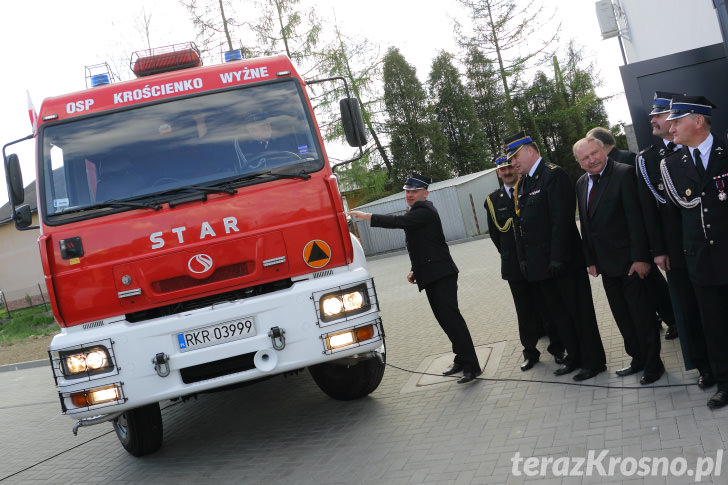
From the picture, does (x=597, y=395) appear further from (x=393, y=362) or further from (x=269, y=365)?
(x=393, y=362)

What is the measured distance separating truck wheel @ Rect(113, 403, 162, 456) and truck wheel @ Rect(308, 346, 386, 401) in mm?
1419

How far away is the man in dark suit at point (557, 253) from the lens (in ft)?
19.0

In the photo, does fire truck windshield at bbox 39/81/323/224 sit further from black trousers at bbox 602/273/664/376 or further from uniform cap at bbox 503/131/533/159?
black trousers at bbox 602/273/664/376

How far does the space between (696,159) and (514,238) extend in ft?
7.13

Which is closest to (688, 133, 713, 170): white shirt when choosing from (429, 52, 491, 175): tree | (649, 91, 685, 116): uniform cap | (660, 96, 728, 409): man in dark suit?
(660, 96, 728, 409): man in dark suit

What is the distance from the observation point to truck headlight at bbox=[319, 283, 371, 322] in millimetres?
5219

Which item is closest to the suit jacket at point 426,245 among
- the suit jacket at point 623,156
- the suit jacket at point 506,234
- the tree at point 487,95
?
the suit jacket at point 506,234

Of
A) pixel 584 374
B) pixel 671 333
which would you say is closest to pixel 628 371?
pixel 584 374

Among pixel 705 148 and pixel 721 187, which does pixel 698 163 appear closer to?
pixel 705 148

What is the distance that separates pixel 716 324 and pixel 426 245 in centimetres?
264

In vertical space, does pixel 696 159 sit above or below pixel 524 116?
below

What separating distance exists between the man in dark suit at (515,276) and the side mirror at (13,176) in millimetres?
4108

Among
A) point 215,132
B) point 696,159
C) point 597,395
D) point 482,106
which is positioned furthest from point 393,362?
point 482,106

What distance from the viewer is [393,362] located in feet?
27.3
